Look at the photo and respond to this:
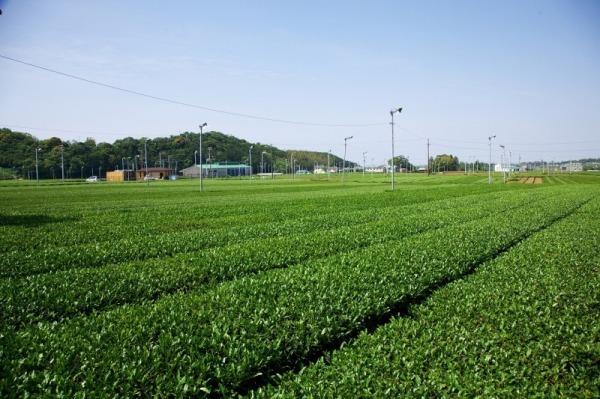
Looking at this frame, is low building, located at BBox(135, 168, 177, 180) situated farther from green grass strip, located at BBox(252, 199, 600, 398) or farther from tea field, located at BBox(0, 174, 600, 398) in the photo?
green grass strip, located at BBox(252, 199, 600, 398)

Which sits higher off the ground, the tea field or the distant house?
the distant house

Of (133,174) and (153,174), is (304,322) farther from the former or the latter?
(153,174)

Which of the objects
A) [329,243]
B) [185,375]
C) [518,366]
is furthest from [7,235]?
[518,366]

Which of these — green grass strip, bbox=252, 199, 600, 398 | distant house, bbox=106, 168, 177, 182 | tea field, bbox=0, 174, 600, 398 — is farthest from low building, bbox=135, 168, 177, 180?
green grass strip, bbox=252, 199, 600, 398

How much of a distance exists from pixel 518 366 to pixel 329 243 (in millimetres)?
11136

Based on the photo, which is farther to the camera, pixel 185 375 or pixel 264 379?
pixel 264 379

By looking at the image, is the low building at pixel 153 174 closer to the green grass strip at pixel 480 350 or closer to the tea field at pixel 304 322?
the tea field at pixel 304 322

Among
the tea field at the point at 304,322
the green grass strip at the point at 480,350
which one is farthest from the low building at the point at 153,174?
the green grass strip at the point at 480,350

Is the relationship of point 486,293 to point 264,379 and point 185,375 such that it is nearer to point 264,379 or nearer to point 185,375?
point 264,379

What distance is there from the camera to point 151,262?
14.0 meters

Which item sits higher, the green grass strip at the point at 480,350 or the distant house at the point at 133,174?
the distant house at the point at 133,174

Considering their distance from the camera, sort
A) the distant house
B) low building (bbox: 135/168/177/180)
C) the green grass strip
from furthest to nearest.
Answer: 1. low building (bbox: 135/168/177/180)
2. the distant house
3. the green grass strip

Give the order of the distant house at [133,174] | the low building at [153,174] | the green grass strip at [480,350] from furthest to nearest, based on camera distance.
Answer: the low building at [153,174], the distant house at [133,174], the green grass strip at [480,350]

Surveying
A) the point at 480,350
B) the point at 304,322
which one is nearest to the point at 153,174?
the point at 304,322
